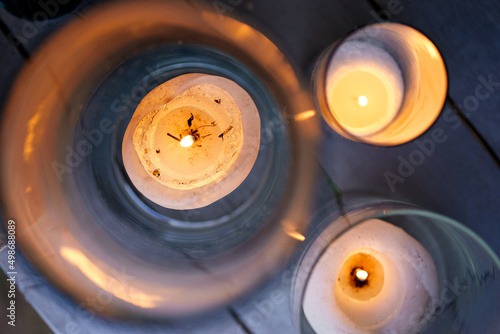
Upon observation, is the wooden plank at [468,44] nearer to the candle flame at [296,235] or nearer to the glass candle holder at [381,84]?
the glass candle holder at [381,84]

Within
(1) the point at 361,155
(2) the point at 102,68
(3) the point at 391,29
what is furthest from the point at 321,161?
(2) the point at 102,68

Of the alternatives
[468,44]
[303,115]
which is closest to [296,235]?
[303,115]

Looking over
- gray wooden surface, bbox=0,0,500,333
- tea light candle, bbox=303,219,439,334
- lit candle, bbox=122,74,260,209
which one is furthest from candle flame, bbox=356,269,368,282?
lit candle, bbox=122,74,260,209

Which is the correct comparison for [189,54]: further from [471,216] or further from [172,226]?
[471,216]

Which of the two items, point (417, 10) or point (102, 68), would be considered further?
point (417, 10)

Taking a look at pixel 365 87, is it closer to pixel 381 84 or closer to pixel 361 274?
pixel 381 84

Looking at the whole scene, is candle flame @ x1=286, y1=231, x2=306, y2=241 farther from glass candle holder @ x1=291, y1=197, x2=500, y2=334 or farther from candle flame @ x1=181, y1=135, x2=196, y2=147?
candle flame @ x1=181, y1=135, x2=196, y2=147
